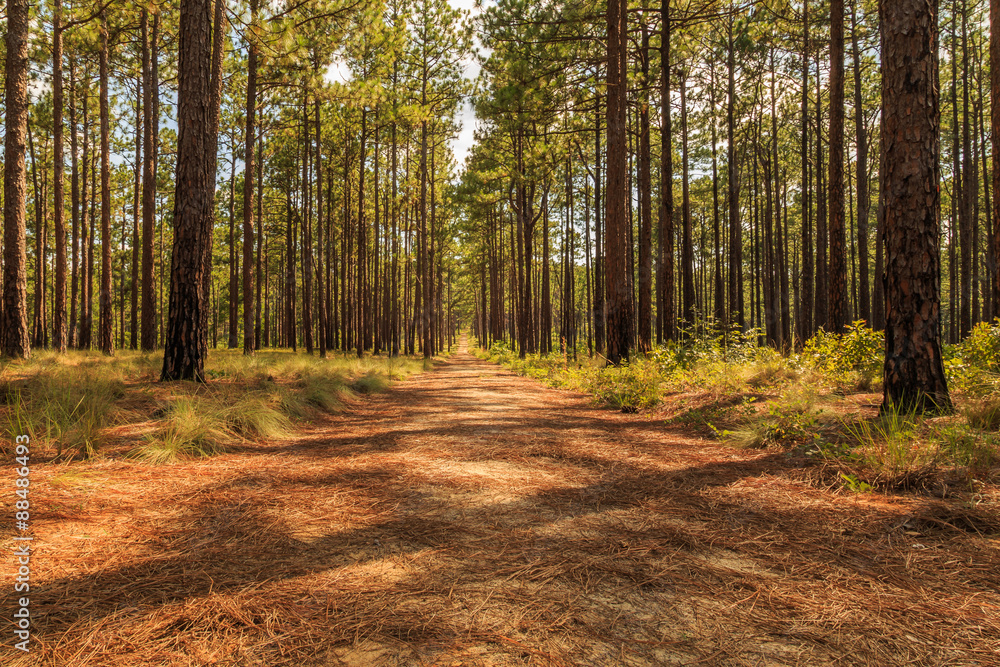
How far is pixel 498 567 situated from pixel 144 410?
15.7ft

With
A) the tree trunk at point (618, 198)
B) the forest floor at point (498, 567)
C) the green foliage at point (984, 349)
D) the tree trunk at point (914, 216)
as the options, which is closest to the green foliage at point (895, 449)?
the forest floor at point (498, 567)

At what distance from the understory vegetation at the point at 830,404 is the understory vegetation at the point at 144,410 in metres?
4.89

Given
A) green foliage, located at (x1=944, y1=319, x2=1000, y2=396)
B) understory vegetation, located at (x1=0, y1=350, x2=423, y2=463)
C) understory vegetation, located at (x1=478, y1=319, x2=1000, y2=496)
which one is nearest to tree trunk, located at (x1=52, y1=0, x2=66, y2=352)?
understory vegetation, located at (x1=0, y1=350, x2=423, y2=463)

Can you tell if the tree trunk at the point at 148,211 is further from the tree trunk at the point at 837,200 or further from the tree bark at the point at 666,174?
the tree trunk at the point at 837,200

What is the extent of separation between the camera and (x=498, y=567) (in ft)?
6.55

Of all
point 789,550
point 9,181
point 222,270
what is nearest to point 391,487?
point 789,550

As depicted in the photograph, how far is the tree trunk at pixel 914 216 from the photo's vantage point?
4.24 meters

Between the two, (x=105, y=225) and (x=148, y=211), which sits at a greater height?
(x=148, y=211)

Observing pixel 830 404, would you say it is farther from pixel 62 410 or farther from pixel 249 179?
pixel 249 179

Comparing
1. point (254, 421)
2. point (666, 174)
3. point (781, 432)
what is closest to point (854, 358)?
point (781, 432)

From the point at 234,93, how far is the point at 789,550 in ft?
61.0

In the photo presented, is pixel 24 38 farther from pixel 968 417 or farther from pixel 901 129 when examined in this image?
pixel 968 417

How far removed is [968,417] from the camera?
12.6 ft

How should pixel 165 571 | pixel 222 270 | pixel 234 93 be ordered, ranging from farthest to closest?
1. pixel 222 270
2. pixel 234 93
3. pixel 165 571
